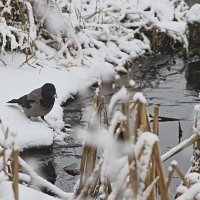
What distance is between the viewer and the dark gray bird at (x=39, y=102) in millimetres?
5273

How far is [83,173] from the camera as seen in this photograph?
257 centimetres

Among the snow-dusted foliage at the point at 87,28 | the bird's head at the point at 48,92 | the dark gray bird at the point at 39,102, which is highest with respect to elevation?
the snow-dusted foliage at the point at 87,28

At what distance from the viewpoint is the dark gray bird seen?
527 centimetres

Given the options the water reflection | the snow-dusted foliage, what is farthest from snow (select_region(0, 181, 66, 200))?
the water reflection

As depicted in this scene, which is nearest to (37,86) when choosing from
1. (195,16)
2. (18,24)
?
(18,24)

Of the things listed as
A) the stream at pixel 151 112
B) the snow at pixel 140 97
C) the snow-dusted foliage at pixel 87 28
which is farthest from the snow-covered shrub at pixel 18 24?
the snow at pixel 140 97

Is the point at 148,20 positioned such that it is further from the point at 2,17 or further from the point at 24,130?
the point at 24,130

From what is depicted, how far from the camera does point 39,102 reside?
208 inches

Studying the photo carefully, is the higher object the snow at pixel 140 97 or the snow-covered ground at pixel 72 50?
the snow at pixel 140 97

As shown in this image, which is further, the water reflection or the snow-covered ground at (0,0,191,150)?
the water reflection

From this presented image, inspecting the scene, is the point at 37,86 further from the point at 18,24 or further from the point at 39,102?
the point at 18,24

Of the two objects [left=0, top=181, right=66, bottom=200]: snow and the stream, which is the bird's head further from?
[left=0, top=181, right=66, bottom=200]: snow

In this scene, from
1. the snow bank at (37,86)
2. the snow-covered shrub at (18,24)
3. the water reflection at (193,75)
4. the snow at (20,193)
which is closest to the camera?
the snow at (20,193)

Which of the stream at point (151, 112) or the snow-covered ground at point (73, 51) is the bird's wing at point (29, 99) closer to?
the snow-covered ground at point (73, 51)
